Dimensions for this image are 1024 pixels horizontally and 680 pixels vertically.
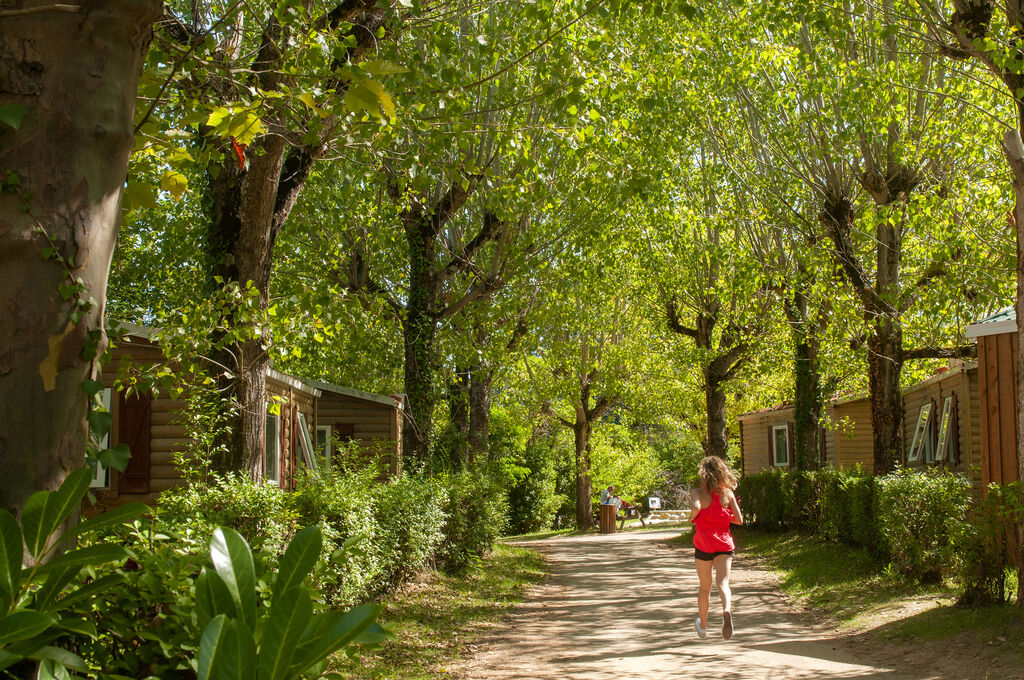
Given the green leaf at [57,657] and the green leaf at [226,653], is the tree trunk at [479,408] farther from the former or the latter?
the green leaf at [226,653]

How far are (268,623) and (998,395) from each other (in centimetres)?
1088

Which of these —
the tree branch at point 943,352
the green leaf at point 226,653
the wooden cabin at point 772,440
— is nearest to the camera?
the green leaf at point 226,653

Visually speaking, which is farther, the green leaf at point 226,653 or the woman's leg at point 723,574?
the woman's leg at point 723,574

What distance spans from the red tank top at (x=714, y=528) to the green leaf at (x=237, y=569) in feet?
22.9

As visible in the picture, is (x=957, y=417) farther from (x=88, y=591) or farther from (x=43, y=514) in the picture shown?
(x=43, y=514)

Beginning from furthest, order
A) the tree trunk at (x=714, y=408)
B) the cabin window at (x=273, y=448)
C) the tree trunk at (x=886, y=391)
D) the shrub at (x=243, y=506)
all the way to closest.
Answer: the tree trunk at (x=714, y=408)
the cabin window at (x=273, y=448)
the tree trunk at (x=886, y=391)
the shrub at (x=243, y=506)

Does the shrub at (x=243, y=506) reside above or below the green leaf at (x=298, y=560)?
below

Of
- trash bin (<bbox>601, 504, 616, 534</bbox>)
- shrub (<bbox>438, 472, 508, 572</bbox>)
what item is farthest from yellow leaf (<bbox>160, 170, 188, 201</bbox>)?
trash bin (<bbox>601, 504, 616, 534</bbox>)

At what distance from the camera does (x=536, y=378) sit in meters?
31.0

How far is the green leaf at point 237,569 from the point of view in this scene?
2143mm

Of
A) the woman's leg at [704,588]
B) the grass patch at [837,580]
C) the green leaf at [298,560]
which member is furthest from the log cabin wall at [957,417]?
the green leaf at [298,560]

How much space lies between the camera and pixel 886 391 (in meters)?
15.3

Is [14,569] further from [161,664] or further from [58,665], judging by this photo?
[161,664]

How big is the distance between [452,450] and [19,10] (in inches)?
609
